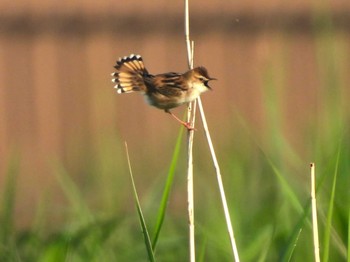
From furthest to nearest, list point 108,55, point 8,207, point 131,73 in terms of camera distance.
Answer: point 108,55, point 8,207, point 131,73

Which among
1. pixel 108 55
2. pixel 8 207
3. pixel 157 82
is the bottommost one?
pixel 8 207

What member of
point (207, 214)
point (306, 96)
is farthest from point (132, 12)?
point (207, 214)

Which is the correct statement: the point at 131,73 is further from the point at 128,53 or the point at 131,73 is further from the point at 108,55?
the point at 108,55

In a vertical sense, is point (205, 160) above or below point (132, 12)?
below

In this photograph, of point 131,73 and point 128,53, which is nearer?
point 131,73

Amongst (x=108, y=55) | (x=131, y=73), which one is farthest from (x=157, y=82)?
(x=108, y=55)

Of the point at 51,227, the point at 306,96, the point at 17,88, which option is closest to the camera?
the point at 51,227

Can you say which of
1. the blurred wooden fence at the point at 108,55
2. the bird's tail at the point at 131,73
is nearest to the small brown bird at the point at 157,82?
the bird's tail at the point at 131,73

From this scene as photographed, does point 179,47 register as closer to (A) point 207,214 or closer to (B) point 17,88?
(B) point 17,88
